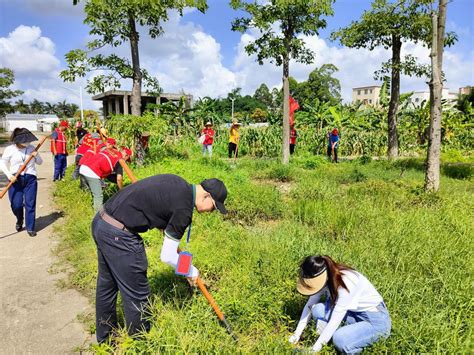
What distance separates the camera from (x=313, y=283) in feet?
8.46

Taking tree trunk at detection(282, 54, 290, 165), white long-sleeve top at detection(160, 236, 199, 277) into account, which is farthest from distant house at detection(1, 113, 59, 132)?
white long-sleeve top at detection(160, 236, 199, 277)

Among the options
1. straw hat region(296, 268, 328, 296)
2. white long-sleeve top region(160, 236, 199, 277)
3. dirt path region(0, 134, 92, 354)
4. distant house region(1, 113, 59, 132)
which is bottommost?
dirt path region(0, 134, 92, 354)

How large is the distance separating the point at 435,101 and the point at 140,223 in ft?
22.4

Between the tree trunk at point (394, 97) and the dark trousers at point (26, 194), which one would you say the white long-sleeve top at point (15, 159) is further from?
the tree trunk at point (394, 97)

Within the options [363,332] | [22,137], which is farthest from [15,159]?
[363,332]

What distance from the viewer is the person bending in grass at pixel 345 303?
2580mm

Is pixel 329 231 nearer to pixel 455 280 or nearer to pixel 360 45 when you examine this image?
pixel 455 280

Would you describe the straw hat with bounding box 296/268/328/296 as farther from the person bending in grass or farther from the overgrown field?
the overgrown field

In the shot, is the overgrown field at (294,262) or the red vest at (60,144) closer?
the overgrown field at (294,262)

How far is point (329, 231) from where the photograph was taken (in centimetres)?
484

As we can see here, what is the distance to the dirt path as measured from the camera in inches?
122

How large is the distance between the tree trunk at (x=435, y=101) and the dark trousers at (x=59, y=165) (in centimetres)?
903

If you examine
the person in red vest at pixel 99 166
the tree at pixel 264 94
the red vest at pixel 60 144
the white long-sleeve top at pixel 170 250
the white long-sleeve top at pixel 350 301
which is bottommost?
the white long-sleeve top at pixel 350 301

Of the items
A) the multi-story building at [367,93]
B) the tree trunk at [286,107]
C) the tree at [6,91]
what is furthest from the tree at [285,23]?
the multi-story building at [367,93]
